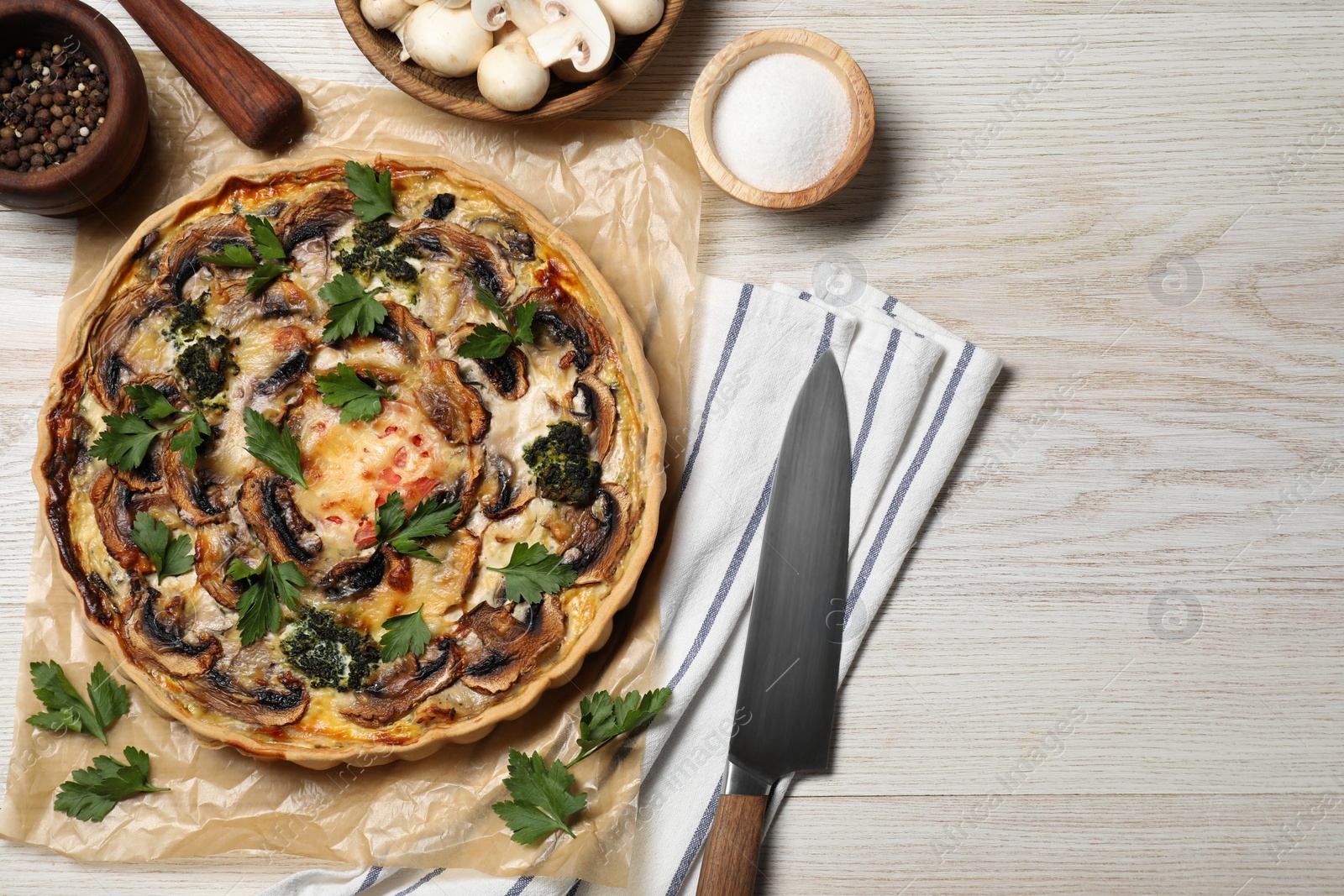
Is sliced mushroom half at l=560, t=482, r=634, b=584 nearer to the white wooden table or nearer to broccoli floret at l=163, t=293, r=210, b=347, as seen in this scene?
the white wooden table

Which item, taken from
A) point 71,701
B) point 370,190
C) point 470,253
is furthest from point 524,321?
point 71,701

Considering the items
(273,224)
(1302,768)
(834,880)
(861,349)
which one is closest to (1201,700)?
(1302,768)

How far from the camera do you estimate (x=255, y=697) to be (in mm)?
2244

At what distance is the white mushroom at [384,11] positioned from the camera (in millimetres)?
2361

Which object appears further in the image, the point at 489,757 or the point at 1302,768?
the point at 1302,768

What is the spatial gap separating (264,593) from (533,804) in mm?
871

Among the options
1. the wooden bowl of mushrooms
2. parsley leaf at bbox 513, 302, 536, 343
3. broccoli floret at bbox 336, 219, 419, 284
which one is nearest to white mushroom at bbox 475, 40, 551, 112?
the wooden bowl of mushrooms

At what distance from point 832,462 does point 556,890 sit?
138 cm

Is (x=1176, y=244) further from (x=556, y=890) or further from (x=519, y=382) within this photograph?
(x=556, y=890)

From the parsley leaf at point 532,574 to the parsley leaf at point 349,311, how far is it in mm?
676

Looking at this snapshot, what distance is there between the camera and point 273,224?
7.67ft

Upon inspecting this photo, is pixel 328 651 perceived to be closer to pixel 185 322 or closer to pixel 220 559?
pixel 220 559

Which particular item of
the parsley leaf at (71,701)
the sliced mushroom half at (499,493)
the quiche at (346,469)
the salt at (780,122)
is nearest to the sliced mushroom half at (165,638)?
the quiche at (346,469)

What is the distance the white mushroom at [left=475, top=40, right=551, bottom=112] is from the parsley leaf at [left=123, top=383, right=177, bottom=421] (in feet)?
3.70
